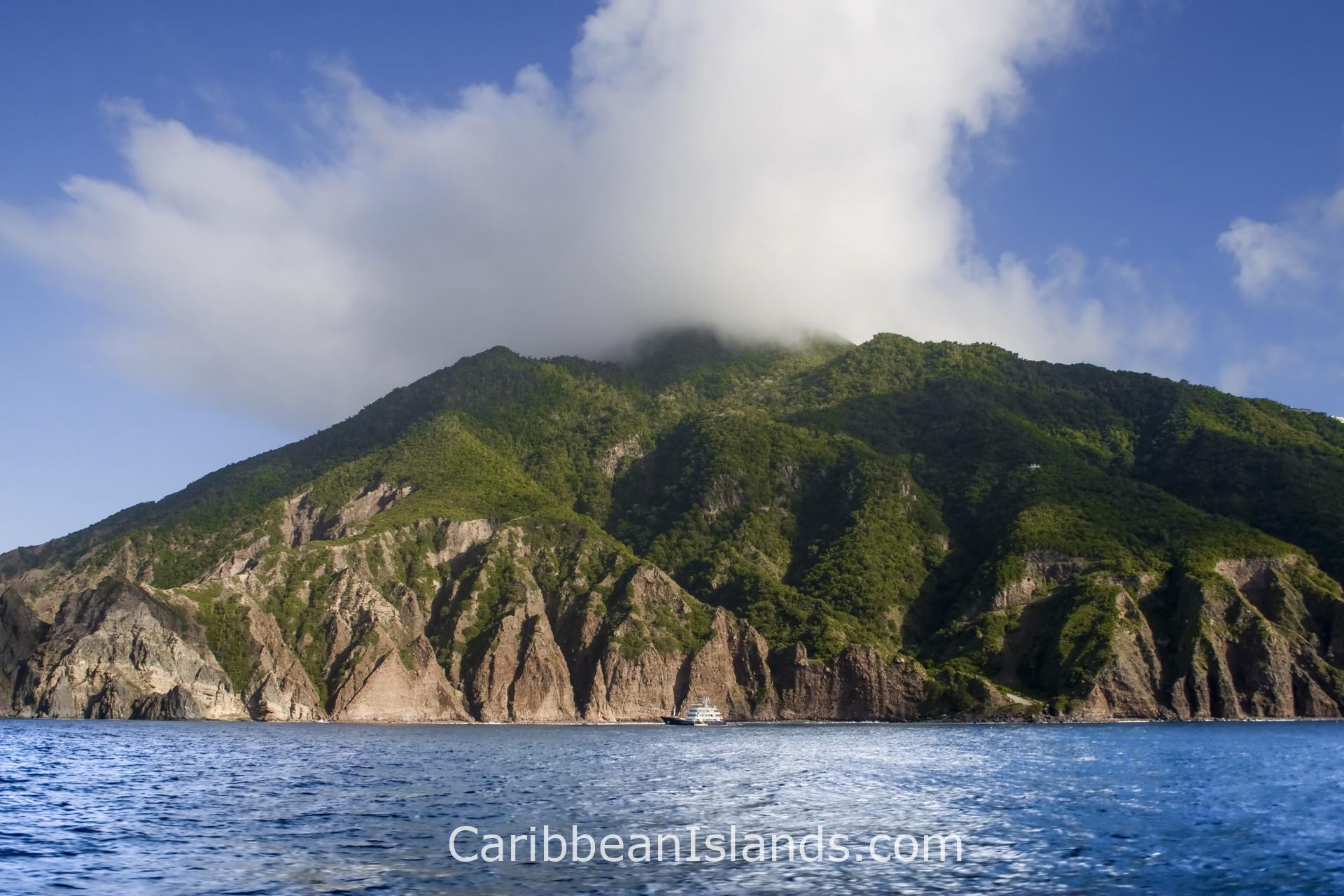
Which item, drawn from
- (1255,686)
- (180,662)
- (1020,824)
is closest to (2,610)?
(180,662)

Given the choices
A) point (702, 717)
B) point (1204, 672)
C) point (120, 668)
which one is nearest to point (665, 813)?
point (702, 717)

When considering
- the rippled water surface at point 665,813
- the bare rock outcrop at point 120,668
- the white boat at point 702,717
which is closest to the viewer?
the rippled water surface at point 665,813

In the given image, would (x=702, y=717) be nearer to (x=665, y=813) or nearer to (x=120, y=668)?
(x=120, y=668)

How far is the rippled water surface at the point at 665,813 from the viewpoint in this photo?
35.0 m

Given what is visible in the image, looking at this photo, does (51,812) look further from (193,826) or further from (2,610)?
(2,610)

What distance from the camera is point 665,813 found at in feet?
167

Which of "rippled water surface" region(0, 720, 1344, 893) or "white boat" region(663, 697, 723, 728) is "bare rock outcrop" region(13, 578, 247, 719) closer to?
"white boat" region(663, 697, 723, 728)

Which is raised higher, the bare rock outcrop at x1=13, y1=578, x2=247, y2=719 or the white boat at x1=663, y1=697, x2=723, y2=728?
the bare rock outcrop at x1=13, y1=578, x2=247, y2=719

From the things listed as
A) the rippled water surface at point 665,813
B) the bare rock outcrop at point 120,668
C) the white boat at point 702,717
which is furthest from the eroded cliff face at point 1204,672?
the bare rock outcrop at point 120,668

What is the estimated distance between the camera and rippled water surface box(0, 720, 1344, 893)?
35.0 meters

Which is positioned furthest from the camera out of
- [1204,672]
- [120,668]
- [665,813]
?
[1204,672]

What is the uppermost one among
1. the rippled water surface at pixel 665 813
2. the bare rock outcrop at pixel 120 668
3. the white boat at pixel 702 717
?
the bare rock outcrop at pixel 120 668

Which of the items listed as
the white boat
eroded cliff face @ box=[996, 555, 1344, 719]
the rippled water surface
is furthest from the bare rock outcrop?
eroded cliff face @ box=[996, 555, 1344, 719]

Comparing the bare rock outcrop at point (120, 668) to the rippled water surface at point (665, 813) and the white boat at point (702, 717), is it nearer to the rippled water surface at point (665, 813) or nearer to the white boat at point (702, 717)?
the white boat at point (702, 717)
